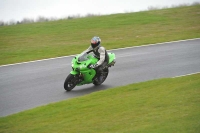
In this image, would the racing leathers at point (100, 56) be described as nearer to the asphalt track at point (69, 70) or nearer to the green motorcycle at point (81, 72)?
the green motorcycle at point (81, 72)

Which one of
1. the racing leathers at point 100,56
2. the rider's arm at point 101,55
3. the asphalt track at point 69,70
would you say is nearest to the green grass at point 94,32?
the asphalt track at point 69,70

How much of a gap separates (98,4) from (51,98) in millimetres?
33528

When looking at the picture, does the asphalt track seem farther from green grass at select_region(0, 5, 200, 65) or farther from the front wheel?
green grass at select_region(0, 5, 200, 65)

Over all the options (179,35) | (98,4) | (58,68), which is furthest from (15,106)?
(98,4)

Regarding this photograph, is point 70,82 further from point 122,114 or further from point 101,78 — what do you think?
point 122,114

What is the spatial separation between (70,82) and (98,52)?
1.40 metres

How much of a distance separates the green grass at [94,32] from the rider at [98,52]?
5880 millimetres

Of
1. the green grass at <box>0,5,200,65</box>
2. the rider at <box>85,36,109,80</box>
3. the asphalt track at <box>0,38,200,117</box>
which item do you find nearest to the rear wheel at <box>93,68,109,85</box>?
the asphalt track at <box>0,38,200,117</box>

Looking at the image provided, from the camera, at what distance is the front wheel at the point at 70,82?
14359mm

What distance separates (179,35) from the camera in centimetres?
2462

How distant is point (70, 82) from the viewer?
14.5m

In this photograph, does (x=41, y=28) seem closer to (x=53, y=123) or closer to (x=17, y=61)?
(x=17, y=61)

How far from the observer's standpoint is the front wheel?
14359 millimetres

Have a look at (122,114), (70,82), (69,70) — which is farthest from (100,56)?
(122,114)
